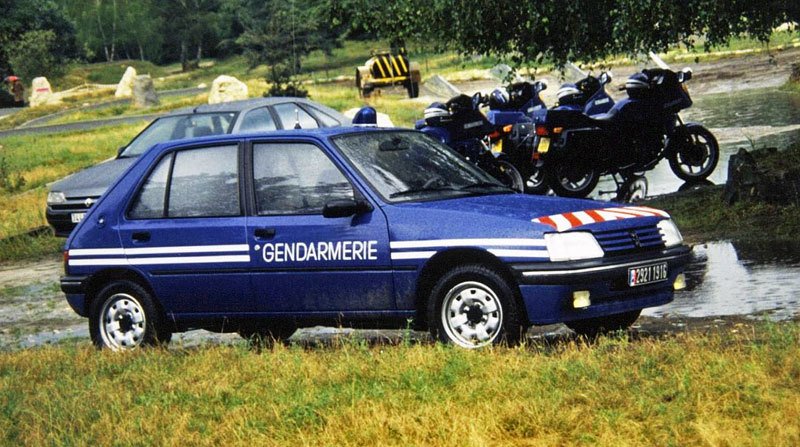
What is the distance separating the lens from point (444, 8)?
16047 mm

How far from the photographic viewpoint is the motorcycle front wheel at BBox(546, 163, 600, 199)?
18062mm

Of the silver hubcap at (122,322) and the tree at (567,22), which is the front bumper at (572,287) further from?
the tree at (567,22)

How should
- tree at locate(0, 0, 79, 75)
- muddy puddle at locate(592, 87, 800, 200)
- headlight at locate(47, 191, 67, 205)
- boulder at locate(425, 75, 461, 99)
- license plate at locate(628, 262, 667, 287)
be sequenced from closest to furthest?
1. license plate at locate(628, 262, 667, 287)
2. headlight at locate(47, 191, 67, 205)
3. muddy puddle at locate(592, 87, 800, 200)
4. boulder at locate(425, 75, 461, 99)
5. tree at locate(0, 0, 79, 75)

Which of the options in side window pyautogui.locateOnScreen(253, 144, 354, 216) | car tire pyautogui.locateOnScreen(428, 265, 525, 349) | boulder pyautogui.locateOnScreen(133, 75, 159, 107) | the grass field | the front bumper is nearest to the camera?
the grass field

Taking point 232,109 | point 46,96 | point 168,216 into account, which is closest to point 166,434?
point 168,216

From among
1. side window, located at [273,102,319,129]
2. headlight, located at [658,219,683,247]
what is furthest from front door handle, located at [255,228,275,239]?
side window, located at [273,102,319,129]

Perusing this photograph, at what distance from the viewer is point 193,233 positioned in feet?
32.3

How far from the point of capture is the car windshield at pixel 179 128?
18.2m

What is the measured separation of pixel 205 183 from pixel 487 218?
231cm

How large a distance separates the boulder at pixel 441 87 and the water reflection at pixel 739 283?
1391 inches

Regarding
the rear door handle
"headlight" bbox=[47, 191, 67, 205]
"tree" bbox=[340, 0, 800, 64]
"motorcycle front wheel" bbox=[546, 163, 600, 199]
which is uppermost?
"tree" bbox=[340, 0, 800, 64]

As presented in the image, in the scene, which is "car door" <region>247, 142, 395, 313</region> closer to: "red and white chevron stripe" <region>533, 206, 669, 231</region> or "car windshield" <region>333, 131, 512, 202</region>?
"car windshield" <region>333, 131, 512, 202</region>

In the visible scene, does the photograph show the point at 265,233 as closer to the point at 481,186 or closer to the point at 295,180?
the point at 295,180

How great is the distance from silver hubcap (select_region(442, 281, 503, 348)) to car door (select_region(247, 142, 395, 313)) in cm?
45
